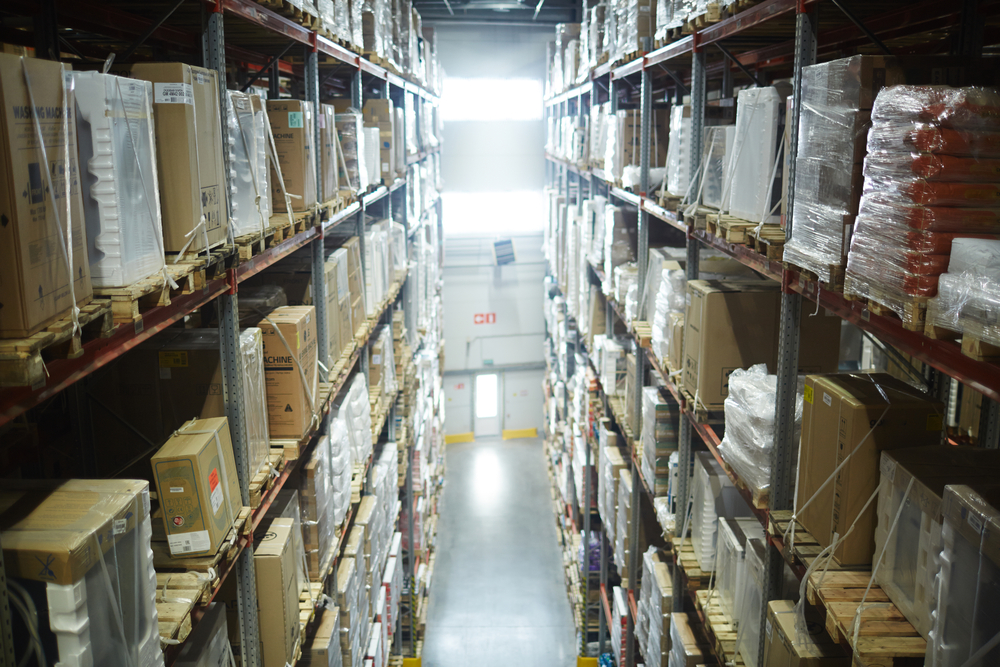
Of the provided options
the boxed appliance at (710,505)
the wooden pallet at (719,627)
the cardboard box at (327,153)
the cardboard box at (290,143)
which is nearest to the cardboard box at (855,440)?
the wooden pallet at (719,627)

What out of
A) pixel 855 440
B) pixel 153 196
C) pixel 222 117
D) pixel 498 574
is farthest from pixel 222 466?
pixel 498 574

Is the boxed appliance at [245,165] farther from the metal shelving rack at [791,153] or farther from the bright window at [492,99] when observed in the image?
the bright window at [492,99]

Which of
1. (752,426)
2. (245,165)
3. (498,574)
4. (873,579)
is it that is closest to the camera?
(873,579)

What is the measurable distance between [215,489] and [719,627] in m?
2.58

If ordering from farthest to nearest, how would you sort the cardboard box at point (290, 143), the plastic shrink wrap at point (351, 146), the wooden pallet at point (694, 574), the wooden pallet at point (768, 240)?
the plastic shrink wrap at point (351, 146)
the wooden pallet at point (694, 574)
the cardboard box at point (290, 143)
the wooden pallet at point (768, 240)

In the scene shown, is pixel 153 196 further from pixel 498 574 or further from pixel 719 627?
pixel 498 574

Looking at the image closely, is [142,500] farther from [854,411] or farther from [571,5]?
[571,5]

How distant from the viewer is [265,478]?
342 centimetres

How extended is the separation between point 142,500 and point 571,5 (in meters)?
12.2

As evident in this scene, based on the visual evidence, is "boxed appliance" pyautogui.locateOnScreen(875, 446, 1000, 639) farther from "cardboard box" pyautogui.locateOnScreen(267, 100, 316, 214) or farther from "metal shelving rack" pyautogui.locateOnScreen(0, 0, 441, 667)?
"cardboard box" pyautogui.locateOnScreen(267, 100, 316, 214)

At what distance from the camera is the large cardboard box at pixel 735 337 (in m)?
3.87

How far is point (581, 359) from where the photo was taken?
31.6ft

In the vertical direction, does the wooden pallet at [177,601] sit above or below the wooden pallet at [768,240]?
below

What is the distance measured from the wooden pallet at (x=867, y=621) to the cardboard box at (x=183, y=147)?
2.55 metres
